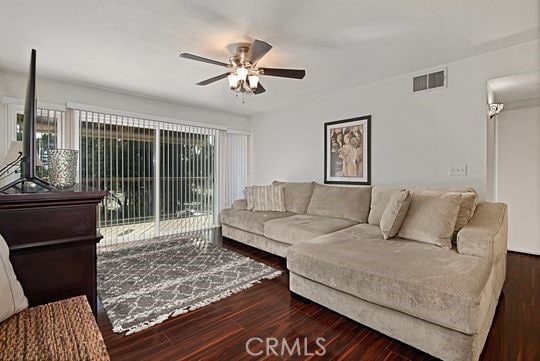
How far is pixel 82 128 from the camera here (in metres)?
3.88

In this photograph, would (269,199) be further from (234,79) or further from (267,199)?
(234,79)

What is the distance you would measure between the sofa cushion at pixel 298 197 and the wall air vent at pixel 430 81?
2006 mm

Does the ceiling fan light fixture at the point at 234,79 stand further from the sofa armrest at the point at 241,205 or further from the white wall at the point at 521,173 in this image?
the white wall at the point at 521,173

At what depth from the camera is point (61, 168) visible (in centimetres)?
129

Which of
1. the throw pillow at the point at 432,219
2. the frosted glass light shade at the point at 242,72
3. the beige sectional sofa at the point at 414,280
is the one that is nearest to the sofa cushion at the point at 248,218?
the beige sectional sofa at the point at 414,280

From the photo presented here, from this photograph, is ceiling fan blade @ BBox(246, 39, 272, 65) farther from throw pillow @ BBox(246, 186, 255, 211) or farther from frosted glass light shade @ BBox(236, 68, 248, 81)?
throw pillow @ BBox(246, 186, 255, 211)

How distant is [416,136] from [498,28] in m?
1.30

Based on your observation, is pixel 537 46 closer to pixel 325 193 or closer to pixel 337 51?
pixel 337 51

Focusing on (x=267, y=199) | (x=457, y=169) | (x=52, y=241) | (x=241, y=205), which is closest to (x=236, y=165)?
(x=241, y=205)

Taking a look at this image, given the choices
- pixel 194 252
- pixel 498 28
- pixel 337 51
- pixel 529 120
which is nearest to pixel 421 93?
pixel 498 28

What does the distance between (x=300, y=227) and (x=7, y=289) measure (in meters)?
2.60

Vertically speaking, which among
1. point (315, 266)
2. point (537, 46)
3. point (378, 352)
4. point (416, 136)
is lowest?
point (378, 352)

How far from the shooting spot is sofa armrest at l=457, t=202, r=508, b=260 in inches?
77.1

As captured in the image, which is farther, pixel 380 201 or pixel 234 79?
pixel 380 201
